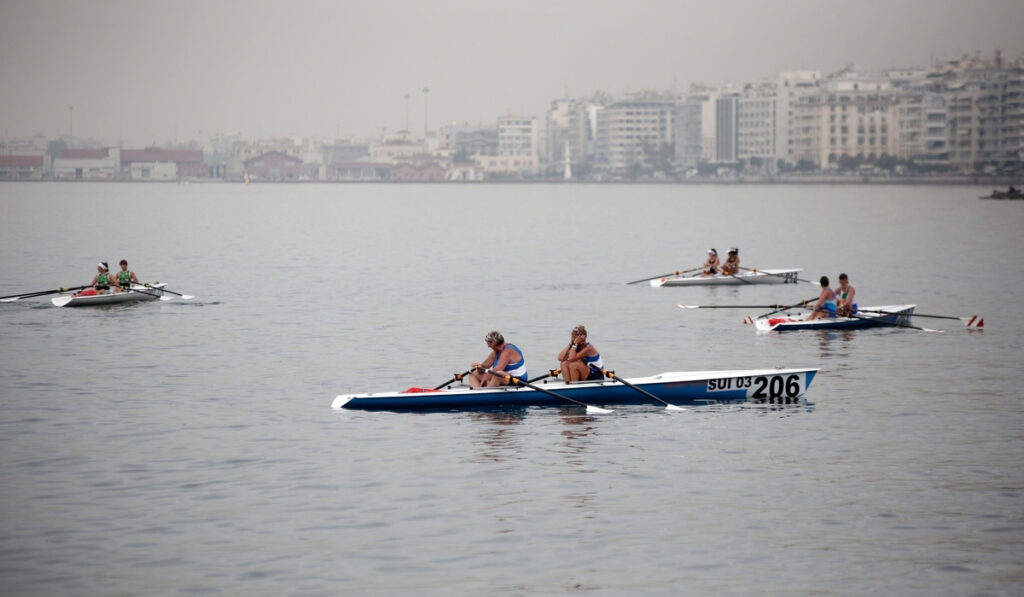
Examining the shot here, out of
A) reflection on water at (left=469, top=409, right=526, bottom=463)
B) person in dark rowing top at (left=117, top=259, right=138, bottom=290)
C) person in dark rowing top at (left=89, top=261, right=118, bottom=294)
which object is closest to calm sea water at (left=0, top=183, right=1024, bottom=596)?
reflection on water at (left=469, top=409, right=526, bottom=463)

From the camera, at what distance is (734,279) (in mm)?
52875

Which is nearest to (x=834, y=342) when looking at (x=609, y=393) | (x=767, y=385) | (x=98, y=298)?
(x=767, y=385)

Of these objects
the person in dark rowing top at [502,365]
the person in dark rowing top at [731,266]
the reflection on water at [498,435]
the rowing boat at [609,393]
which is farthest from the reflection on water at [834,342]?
the person in dark rowing top at [731,266]

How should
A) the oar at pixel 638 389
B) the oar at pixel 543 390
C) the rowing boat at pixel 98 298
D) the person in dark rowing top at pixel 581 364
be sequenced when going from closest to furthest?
the oar at pixel 543 390
the oar at pixel 638 389
the person in dark rowing top at pixel 581 364
the rowing boat at pixel 98 298

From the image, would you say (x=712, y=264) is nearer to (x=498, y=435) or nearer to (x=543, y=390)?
(x=543, y=390)

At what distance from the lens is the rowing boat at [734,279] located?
5250cm

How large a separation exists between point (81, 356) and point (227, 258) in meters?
45.0

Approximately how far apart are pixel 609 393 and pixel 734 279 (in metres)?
28.1

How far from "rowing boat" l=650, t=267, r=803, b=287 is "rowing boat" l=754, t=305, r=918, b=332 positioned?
499 inches

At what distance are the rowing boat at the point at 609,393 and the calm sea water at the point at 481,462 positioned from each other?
370mm

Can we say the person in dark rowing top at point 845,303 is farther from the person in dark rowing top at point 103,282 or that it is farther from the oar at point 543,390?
the person in dark rowing top at point 103,282

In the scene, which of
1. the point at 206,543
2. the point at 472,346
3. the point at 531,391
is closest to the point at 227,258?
the point at 472,346

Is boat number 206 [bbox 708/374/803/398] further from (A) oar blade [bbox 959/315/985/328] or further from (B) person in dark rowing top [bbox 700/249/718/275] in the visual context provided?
(B) person in dark rowing top [bbox 700/249/718/275]

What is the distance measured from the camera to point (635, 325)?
138 feet
